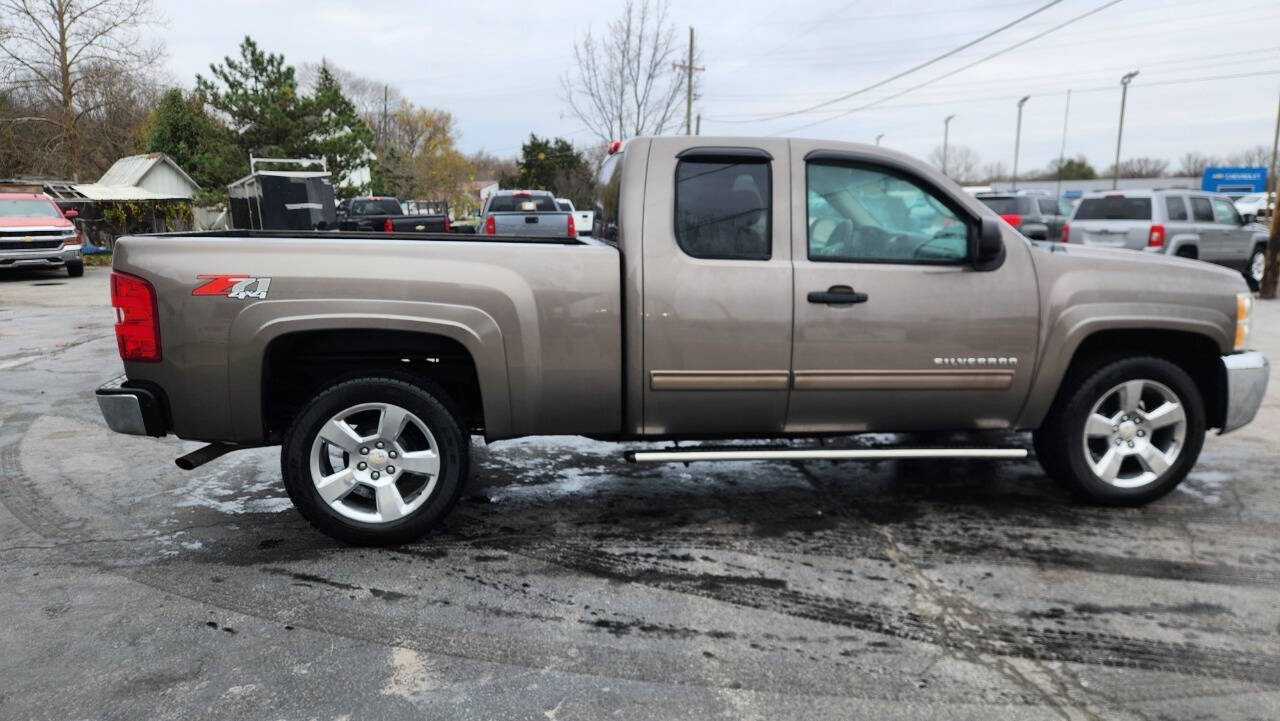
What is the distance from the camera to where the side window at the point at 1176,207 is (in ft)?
49.1

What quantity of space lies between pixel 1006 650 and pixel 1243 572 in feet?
5.08

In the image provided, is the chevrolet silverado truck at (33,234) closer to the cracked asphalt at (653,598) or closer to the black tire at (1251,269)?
the cracked asphalt at (653,598)

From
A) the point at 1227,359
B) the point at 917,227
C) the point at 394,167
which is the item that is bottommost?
the point at 1227,359

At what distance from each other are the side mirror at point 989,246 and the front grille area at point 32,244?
20839mm

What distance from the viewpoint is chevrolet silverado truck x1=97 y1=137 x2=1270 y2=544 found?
3.78m

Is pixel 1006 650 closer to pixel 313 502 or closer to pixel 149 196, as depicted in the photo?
pixel 313 502

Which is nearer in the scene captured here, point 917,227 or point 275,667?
point 275,667

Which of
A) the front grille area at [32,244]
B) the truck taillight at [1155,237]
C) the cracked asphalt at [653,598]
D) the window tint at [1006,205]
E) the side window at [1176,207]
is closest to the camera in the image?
the cracked asphalt at [653,598]

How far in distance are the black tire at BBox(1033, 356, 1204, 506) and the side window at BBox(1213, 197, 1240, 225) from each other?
13993 mm

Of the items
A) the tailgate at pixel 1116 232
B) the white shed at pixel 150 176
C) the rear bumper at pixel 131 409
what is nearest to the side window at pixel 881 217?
the rear bumper at pixel 131 409

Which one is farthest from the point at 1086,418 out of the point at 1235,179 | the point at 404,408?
the point at 1235,179

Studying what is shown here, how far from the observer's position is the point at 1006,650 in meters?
3.10

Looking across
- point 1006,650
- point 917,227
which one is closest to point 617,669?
point 1006,650

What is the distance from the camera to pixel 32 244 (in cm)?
1856
